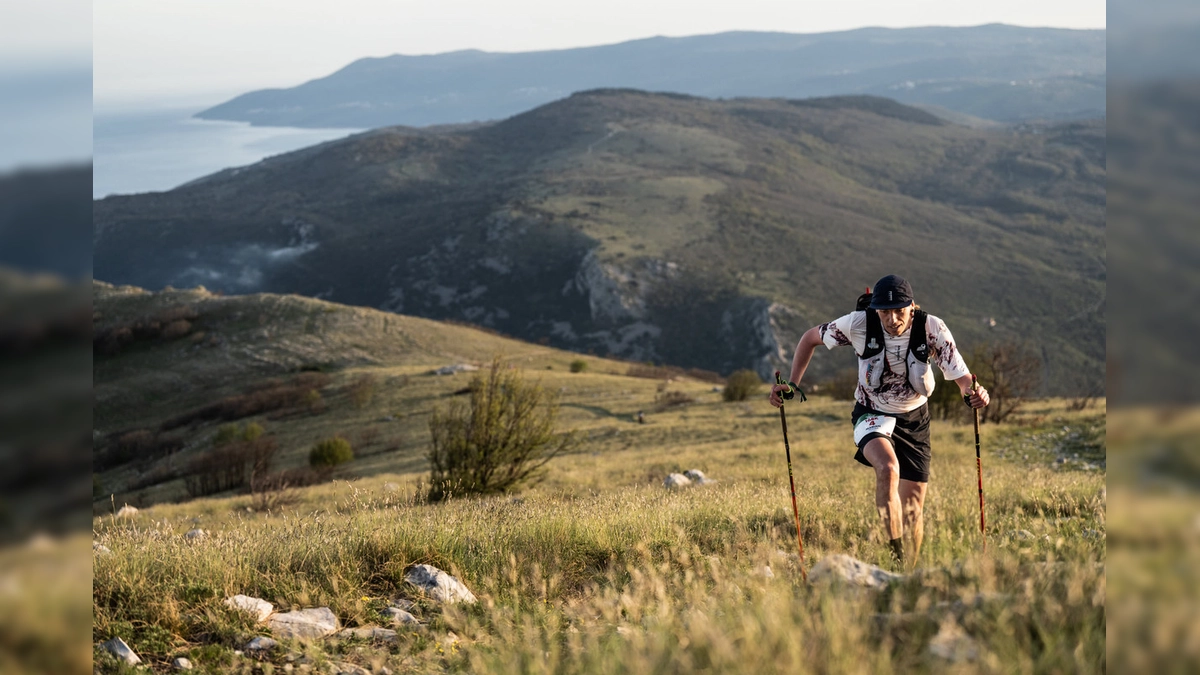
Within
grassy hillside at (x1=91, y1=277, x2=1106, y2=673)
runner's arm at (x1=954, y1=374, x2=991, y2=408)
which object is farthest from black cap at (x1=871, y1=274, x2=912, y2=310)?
grassy hillside at (x1=91, y1=277, x2=1106, y2=673)

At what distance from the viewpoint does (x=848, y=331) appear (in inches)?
241

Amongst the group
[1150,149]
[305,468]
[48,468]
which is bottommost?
[305,468]

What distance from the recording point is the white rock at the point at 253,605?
4.80m

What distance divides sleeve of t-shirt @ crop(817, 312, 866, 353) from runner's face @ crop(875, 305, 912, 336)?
17cm

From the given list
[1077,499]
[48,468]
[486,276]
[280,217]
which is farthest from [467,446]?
[280,217]

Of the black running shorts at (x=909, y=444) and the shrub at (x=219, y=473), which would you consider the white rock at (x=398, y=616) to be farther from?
the shrub at (x=219, y=473)

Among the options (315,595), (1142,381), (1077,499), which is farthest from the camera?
(1077,499)

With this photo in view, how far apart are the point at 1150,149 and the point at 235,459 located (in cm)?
2908

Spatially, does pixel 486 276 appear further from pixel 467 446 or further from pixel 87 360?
pixel 87 360

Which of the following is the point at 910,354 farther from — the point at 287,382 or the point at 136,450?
the point at 287,382

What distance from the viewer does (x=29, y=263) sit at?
1836mm

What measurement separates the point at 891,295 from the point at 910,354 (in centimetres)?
49

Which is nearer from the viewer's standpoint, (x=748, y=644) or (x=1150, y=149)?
(x=1150, y=149)

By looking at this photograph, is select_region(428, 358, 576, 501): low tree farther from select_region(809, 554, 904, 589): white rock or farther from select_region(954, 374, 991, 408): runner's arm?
select_region(809, 554, 904, 589): white rock
